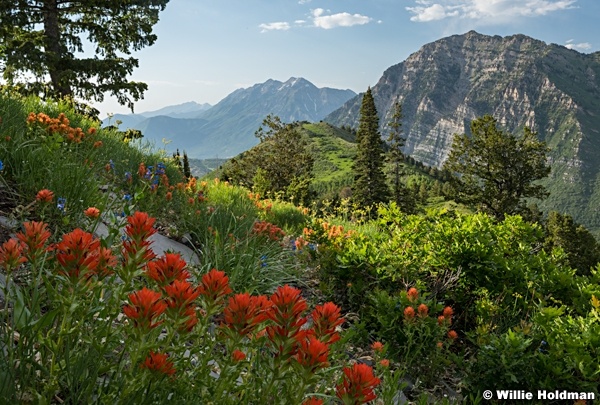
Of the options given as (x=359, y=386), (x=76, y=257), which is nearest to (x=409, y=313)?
(x=359, y=386)

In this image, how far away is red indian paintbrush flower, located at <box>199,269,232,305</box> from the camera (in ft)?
4.18

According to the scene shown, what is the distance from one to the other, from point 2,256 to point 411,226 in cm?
412

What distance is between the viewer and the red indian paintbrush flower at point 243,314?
1199 millimetres

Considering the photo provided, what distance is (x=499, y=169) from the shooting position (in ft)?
120

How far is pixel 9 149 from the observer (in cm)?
392

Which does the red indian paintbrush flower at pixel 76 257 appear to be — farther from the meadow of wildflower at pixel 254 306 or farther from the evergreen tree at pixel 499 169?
the evergreen tree at pixel 499 169

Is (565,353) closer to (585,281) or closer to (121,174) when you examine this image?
(585,281)

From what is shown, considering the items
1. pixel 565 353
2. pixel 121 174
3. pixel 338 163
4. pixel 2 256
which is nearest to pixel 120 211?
pixel 121 174

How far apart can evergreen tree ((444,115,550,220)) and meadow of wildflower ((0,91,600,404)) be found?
33.7 m

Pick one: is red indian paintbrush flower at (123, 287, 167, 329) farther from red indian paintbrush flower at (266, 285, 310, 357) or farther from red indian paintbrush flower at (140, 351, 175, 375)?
red indian paintbrush flower at (266, 285, 310, 357)

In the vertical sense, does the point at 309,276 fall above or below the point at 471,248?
below

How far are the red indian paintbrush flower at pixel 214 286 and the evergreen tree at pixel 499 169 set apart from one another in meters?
37.2

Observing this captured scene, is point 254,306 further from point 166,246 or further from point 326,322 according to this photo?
point 166,246

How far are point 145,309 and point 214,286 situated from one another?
22 cm
